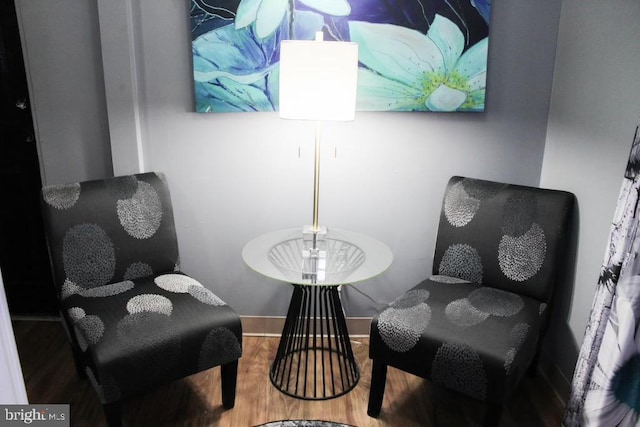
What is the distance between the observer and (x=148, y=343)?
1.66m

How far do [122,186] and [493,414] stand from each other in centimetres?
163

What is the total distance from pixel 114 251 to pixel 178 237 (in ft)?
1.36

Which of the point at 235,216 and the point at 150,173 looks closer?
the point at 150,173

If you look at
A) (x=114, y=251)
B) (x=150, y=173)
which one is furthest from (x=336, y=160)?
(x=114, y=251)

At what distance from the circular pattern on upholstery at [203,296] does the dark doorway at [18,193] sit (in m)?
1.00

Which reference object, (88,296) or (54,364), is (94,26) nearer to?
(88,296)

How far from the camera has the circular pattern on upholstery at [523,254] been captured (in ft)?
6.49

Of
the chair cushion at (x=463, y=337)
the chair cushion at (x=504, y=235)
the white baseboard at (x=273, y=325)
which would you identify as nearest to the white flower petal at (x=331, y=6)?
the chair cushion at (x=504, y=235)

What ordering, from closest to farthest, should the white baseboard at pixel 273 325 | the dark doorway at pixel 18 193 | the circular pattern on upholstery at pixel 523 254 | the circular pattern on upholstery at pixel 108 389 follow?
1. the circular pattern on upholstery at pixel 108 389
2. the circular pattern on upholstery at pixel 523 254
3. the dark doorway at pixel 18 193
4. the white baseboard at pixel 273 325

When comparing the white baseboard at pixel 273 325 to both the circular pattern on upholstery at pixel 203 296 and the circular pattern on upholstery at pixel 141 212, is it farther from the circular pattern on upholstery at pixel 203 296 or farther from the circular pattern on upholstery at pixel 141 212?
the circular pattern on upholstery at pixel 141 212

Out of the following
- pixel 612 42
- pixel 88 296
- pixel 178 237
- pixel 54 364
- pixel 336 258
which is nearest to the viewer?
pixel 612 42

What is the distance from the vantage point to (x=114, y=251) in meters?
2.01

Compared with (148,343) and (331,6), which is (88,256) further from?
(331,6)

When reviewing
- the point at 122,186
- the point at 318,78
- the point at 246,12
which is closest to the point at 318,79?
the point at 318,78
